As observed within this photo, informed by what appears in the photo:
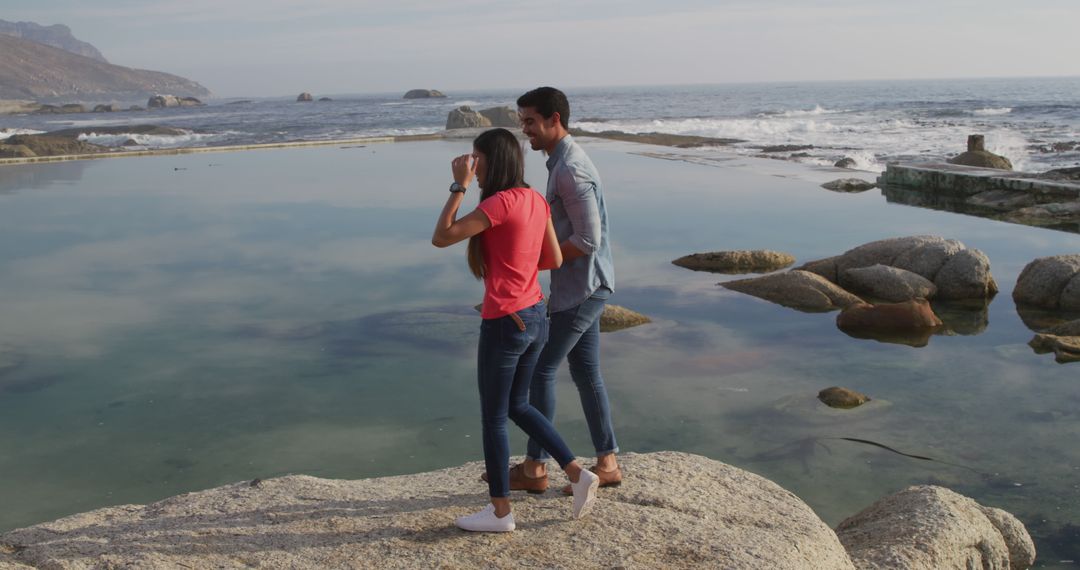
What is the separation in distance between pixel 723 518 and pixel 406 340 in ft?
15.4

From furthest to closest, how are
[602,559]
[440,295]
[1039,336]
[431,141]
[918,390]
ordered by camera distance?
1. [431,141]
2. [440,295]
3. [1039,336]
4. [918,390]
5. [602,559]

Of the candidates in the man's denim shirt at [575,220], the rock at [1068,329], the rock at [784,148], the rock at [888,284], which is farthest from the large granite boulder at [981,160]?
the man's denim shirt at [575,220]

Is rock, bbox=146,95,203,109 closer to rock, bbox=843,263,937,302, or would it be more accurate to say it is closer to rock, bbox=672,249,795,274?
rock, bbox=672,249,795,274

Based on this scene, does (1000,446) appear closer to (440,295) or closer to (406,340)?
(406,340)

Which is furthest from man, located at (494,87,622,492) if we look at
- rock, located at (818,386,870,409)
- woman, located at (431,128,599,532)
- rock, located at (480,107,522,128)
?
rock, located at (480,107,522,128)

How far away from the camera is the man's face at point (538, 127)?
3795 mm

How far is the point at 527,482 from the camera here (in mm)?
3943

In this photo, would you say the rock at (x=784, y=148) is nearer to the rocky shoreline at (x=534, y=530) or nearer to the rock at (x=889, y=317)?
the rock at (x=889, y=317)

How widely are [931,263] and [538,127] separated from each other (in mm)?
7389

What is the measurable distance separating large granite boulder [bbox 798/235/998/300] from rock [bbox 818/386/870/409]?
11.7 ft

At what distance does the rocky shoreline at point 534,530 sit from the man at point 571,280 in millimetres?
163

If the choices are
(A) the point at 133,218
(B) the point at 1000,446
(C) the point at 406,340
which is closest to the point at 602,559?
(B) the point at 1000,446

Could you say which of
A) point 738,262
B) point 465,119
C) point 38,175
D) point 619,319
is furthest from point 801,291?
point 465,119

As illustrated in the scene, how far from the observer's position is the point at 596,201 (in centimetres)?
391
